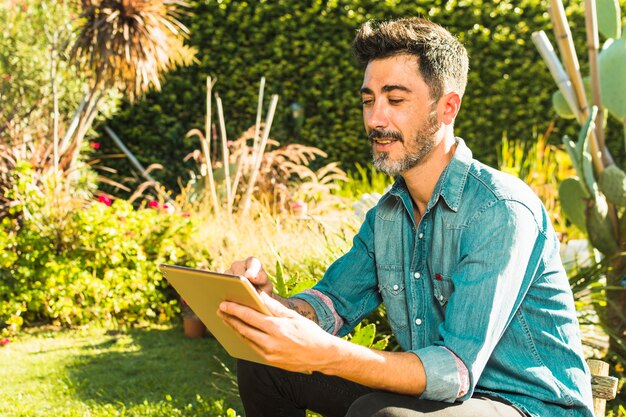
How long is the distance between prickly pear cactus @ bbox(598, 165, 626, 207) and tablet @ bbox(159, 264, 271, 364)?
235cm

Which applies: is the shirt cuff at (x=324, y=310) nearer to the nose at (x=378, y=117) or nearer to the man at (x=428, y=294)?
the man at (x=428, y=294)

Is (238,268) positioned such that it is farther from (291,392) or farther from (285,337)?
(285,337)

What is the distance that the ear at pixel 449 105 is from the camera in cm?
204

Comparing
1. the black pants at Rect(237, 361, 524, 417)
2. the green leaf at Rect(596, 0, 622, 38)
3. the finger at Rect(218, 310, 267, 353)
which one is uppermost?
the green leaf at Rect(596, 0, 622, 38)

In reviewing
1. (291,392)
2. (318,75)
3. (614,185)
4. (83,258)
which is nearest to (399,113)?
(291,392)

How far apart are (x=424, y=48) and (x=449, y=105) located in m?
0.17

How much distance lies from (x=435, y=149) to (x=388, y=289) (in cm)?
40

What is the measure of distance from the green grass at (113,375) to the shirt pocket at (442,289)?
1082mm

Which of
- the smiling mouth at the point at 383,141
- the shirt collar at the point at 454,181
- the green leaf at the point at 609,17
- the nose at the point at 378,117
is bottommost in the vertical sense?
the shirt collar at the point at 454,181

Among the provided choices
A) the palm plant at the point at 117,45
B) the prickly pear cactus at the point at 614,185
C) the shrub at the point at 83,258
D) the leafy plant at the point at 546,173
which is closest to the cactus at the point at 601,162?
the prickly pear cactus at the point at 614,185

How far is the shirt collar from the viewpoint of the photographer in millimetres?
1977

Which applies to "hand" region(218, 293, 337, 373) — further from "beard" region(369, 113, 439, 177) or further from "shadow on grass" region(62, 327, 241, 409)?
"shadow on grass" region(62, 327, 241, 409)

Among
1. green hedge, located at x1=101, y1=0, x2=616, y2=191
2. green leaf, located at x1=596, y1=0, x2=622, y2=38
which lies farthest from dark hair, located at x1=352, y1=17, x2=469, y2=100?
green hedge, located at x1=101, y1=0, x2=616, y2=191

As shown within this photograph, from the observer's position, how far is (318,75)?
26.7 feet
